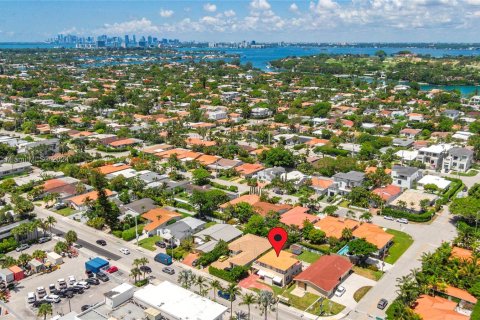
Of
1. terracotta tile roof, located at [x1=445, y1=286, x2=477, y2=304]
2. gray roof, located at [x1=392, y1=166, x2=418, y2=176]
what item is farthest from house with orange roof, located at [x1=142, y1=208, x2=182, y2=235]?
gray roof, located at [x1=392, y1=166, x2=418, y2=176]

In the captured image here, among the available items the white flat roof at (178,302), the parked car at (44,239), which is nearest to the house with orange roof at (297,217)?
the white flat roof at (178,302)

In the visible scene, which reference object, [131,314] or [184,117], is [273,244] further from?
[184,117]

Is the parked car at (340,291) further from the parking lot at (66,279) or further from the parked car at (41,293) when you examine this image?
the parked car at (41,293)

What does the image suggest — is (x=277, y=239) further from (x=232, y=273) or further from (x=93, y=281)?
(x=93, y=281)

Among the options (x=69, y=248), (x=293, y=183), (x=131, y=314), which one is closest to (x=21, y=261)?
(x=69, y=248)

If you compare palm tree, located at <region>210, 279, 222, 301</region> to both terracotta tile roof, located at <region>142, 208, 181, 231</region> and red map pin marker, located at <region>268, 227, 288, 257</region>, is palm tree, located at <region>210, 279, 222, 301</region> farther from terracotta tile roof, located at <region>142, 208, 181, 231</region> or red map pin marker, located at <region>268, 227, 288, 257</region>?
terracotta tile roof, located at <region>142, 208, 181, 231</region>

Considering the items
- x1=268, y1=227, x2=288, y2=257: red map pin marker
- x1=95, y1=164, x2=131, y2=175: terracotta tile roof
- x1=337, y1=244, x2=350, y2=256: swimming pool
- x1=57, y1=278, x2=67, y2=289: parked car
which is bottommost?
x1=57, y1=278, x2=67, y2=289: parked car
